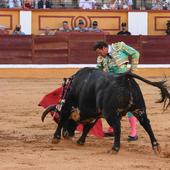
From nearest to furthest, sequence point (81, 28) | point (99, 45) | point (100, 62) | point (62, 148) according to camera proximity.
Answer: point (62, 148) < point (99, 45) < point (100, 62) < point (81, 28)

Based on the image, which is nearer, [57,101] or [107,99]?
[107,99]

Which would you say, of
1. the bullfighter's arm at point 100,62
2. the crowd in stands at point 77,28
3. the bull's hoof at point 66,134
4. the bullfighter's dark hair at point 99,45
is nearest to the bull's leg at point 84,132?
the bull's hoof at point 66,134

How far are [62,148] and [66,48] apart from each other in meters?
10.1

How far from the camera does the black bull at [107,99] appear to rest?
242 inches

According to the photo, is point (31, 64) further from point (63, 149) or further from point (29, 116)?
point (63, 149)

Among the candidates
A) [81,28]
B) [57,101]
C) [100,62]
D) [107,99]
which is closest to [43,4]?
[81,28]

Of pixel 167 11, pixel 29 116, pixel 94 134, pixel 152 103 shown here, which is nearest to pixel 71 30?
pixel 167 11

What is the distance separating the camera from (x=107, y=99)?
6.16 meters

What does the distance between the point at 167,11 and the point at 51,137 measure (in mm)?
11354

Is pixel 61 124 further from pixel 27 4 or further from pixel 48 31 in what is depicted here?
pixel 27 4

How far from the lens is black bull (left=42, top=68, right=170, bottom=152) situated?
6141mm

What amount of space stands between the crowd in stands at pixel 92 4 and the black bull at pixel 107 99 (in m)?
11.1

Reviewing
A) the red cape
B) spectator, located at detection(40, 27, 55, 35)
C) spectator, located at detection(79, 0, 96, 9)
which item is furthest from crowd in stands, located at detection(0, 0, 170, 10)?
the red cape

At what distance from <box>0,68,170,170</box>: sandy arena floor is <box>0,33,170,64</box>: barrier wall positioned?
234 inches
